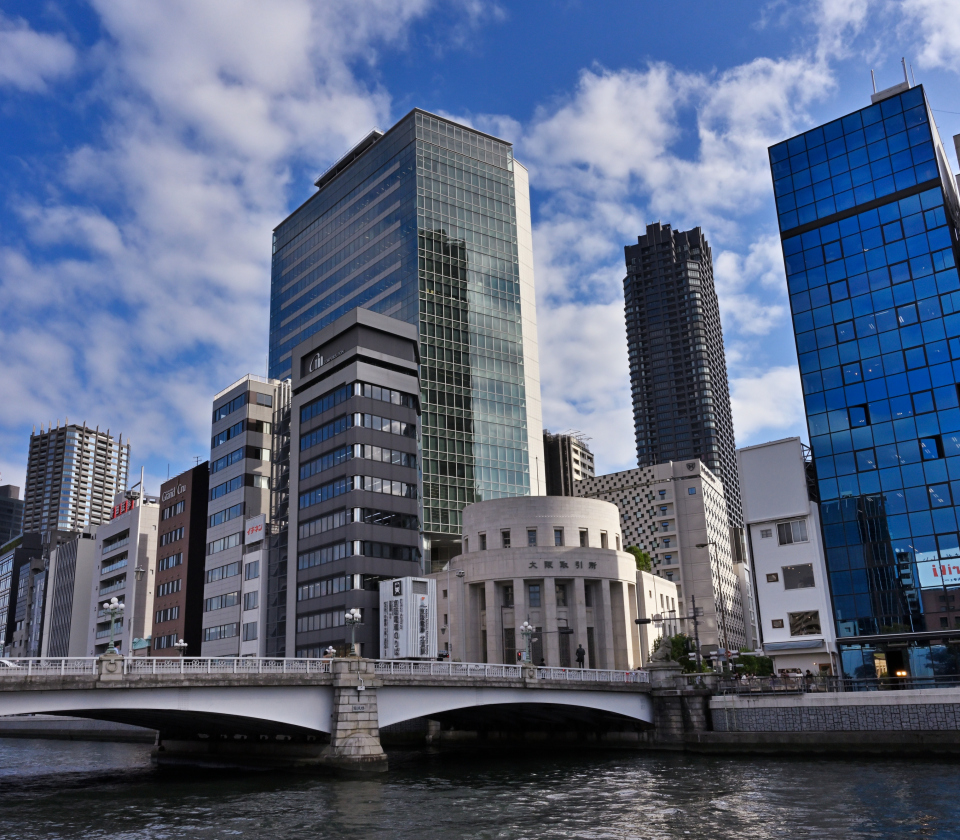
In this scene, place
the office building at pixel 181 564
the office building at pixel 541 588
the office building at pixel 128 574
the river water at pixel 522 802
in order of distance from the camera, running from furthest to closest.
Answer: the office building at pixel 128 574 < the office building at pixel 181 564 < the office building at pixel 541 588 < the river water at pixel 522 802

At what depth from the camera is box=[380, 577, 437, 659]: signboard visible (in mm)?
91812

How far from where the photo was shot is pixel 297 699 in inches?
2087

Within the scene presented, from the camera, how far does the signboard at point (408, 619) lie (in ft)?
301

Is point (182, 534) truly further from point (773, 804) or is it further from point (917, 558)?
point (773, 804)

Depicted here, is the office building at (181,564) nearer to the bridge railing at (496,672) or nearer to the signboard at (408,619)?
the signboard at (408,619)

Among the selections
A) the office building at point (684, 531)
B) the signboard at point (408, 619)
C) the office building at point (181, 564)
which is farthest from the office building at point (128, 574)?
the office building at point (684, 531)

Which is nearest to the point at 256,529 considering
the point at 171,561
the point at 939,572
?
the point at 171,561

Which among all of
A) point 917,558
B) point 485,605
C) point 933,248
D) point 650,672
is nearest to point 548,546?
point 485,605

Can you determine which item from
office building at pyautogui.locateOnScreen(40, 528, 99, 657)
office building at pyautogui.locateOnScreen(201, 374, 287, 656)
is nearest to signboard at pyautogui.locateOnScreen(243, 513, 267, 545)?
office building at pyautogui.locateOnScreen(201, 374, 287, 656)

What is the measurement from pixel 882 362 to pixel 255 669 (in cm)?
6091

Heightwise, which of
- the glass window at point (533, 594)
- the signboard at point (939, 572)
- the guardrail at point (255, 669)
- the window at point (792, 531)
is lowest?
the guardrail at point (255, 669)

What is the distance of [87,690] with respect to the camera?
151 feet

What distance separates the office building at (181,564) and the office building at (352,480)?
106ft

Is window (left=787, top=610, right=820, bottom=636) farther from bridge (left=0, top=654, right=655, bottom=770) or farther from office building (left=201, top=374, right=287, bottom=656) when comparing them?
office building (left=201, top=374, right=287, bottom=656)
